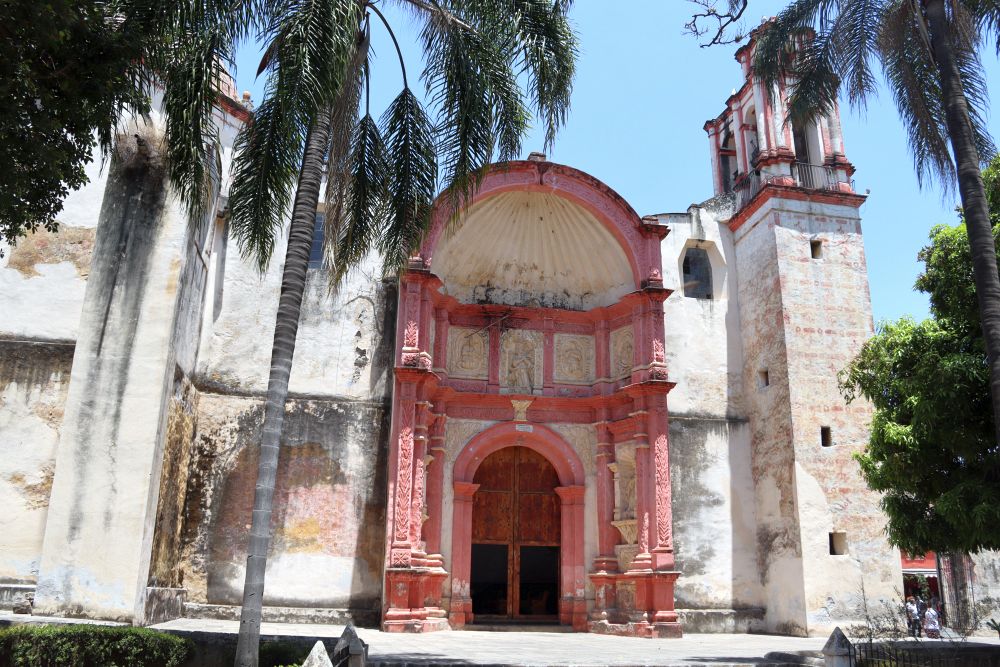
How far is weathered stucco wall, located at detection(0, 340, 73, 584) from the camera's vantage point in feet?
44.0

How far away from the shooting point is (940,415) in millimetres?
10320

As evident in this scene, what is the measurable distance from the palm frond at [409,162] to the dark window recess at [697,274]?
10.4m

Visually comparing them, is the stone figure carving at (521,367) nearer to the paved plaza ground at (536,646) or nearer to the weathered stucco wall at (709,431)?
the weathered stucco wall at (709,431)

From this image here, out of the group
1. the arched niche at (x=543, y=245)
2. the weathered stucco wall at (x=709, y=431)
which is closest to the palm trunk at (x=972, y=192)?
the arched niche at (x=543, y=245)

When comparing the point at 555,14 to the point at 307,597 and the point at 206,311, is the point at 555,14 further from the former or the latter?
the point at 307,597

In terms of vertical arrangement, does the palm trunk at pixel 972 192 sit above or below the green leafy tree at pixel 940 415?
above

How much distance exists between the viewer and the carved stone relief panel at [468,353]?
18.3m

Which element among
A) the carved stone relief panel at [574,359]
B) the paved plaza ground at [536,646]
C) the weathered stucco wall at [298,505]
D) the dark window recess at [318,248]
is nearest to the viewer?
the paved plaza ground at [536,646]

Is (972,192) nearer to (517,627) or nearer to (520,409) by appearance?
(520,409)

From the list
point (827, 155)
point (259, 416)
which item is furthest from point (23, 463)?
point (827, 155)

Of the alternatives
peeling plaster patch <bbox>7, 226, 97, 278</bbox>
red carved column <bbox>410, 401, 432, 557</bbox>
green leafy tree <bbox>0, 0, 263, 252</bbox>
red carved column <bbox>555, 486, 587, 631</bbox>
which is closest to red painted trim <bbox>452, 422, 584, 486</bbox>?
red carved column <bbox>555, 486, 587, 631</bbox>

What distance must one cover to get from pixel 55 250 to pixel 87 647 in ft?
29.7

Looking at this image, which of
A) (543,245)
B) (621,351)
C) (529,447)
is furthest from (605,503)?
(543,245)

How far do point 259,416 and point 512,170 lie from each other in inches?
294
